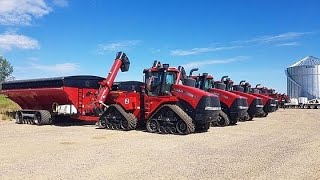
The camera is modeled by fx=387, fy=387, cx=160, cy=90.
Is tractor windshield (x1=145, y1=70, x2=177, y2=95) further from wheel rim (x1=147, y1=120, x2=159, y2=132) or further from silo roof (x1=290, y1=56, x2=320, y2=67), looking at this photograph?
silo roof (x1=290, y1=56, x2=320, y2=67)

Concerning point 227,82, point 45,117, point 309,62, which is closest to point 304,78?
point 309,62

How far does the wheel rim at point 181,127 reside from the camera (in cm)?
1516

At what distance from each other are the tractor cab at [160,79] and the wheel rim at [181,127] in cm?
146

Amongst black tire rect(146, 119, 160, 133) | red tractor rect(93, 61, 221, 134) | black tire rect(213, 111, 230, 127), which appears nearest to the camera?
red tractor rect(93, 61, 221, 134)

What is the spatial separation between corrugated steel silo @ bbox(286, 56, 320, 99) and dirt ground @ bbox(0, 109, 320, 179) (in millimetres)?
55456

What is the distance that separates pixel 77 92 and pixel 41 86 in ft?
6.83

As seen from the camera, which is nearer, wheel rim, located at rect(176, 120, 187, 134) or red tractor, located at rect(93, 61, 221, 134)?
wheel rim, located at rect(176, 120, 187, 134)

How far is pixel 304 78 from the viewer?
219 feet

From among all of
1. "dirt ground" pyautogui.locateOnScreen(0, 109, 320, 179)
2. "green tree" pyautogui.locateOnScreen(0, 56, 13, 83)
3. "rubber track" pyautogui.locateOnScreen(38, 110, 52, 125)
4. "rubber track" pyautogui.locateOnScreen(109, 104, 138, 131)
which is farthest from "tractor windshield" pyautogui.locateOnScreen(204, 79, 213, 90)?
"green tree" pyautogui.locateOnScreen(0, 56, 13, 83)

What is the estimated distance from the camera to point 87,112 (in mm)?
19766

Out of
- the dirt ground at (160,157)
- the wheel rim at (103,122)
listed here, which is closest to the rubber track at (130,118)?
the wheel rim at (103,122)

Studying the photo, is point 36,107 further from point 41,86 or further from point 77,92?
point 77,92

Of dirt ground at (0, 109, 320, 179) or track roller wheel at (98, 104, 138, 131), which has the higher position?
track roller wheel at (98, 104, 138, 131)

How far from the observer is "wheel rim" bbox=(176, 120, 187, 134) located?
15156 mm
